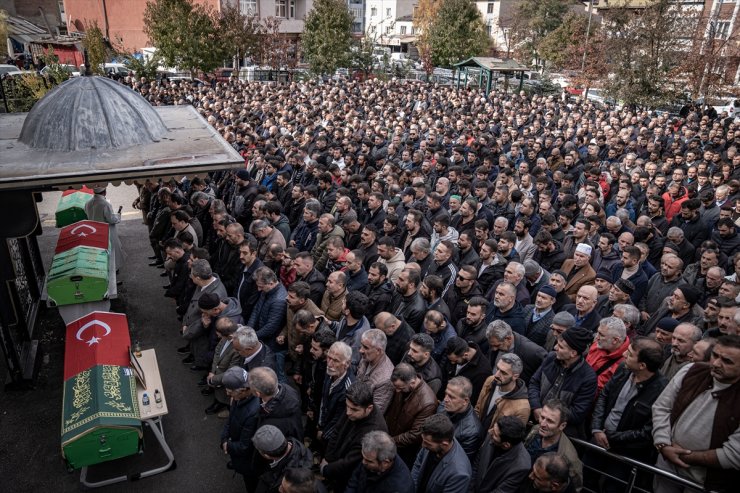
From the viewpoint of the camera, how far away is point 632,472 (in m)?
3.92

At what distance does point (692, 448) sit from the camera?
3.68 meters

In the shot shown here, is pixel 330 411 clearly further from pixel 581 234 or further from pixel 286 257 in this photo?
pixel 581 234

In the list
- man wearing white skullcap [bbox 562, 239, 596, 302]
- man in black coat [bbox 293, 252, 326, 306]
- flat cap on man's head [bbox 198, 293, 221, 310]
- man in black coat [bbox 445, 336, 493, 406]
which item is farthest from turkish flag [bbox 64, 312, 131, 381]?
man wearing white skullcap [bbox 562, 239, 596, 302]

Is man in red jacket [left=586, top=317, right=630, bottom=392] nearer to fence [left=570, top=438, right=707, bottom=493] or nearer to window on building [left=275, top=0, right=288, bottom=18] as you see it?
fence [left=570, top=438, right=707, bottom=493]

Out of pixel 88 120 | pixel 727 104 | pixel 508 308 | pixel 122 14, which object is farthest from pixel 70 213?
pixel 122 14

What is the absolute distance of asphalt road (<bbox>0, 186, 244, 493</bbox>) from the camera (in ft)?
16.9

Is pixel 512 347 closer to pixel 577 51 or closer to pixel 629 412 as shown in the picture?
pixel 629 412

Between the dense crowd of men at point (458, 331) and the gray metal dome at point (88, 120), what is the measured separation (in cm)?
136

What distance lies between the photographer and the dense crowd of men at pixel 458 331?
3.69 metres

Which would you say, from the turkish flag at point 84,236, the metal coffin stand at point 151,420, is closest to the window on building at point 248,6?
the turkish flag at point 84,236

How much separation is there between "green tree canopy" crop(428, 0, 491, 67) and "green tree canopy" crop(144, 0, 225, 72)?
1596cm

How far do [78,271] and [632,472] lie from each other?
6.74m

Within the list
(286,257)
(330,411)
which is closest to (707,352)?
(330,411)

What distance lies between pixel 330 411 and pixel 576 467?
200 centimetres
